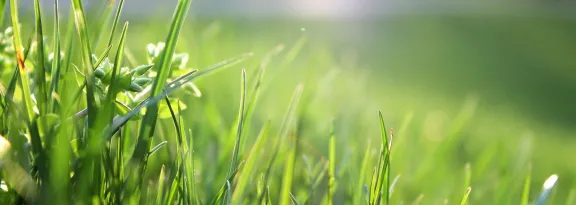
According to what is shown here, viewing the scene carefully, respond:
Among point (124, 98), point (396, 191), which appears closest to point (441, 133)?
point (396, 191)

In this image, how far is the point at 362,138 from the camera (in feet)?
3.72

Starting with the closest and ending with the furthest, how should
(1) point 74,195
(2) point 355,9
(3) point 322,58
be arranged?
1. (1) point 74,195
2. (3) point 322,58
3. (2) point 355,9

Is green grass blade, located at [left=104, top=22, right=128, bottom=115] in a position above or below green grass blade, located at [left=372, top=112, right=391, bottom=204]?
above

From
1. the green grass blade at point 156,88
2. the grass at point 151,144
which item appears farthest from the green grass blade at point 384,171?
the green grass blade at point 156,88

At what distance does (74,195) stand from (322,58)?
4.44 ft

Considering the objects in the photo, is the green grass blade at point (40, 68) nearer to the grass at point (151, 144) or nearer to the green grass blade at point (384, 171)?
the grass at point (151, 144)

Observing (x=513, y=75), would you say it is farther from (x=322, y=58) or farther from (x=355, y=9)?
(x=355, y=9)

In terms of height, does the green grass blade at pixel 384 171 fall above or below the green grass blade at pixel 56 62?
below

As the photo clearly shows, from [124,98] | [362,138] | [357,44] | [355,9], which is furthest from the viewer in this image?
[355,9]

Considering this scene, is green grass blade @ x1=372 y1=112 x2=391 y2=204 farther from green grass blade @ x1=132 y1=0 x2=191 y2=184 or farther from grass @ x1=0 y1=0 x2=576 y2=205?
green grass blade @ x1=132 y1=0 x2=191 y2=184

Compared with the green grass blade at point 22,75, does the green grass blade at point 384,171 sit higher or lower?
lower

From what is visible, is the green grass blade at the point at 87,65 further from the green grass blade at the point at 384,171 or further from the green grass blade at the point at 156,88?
the green grass blade at the point at 384,171

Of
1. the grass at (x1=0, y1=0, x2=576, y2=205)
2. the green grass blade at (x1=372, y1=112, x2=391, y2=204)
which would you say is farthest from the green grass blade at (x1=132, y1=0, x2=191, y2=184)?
the green grass blade at (x1=372, y1=112, x2=391, y2=204)

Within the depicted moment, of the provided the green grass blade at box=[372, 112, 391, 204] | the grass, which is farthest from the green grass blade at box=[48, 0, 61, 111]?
the green grass blade at box=[372, 112, 391, 204]
